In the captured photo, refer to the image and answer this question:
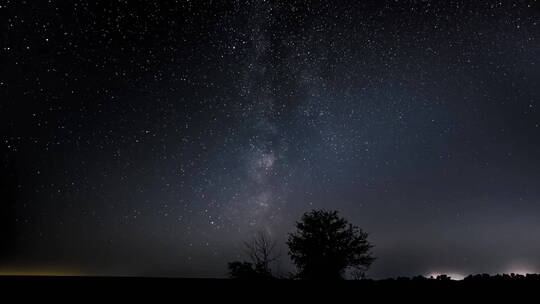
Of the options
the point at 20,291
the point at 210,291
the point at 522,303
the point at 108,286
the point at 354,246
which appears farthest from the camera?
the point at 354,246

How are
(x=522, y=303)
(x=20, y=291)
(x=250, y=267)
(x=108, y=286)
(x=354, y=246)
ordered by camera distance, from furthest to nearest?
(x=250, y=267) → (x=354, y=246) → (x=522, y=303) → (x=108, y=286) → (x=20, y=291)

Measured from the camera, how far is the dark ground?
338 centimetres

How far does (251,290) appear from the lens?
4156 mm

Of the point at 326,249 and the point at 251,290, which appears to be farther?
the point at 326,249

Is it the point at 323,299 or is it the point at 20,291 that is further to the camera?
the point at 323,299

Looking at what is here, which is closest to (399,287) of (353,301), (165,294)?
(353,301)

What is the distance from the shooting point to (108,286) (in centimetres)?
365

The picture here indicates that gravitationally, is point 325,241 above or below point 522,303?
above

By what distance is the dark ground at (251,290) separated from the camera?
338 cm

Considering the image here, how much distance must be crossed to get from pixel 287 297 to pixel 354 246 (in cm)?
2491

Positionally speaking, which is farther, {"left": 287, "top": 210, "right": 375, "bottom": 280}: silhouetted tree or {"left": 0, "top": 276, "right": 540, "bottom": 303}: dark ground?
{"left": 287, "top": 210, "right": 375, "bottom": 280}: silhouetted tree

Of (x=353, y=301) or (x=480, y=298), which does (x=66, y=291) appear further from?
(x=480, y=298)

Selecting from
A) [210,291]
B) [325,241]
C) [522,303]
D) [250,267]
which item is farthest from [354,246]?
[210,291]

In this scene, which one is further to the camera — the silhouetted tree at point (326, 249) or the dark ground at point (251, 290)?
the silhouetted tree at point (326, 249)
